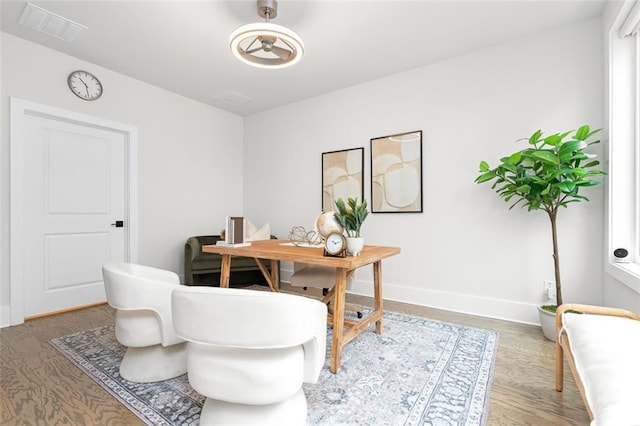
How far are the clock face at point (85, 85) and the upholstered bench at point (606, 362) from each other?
4.36m

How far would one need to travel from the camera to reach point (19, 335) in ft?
7.79

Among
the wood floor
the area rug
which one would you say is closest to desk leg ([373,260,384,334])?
the area rug

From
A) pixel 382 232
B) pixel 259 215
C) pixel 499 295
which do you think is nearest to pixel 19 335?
pixel 259 215

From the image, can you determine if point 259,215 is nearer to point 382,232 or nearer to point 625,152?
point 382,232

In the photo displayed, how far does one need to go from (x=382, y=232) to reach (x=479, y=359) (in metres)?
1.71

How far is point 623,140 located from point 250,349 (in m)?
2.77

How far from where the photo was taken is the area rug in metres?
1.40

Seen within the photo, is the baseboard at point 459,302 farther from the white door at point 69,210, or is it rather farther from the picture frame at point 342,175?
the white door at point 69,210

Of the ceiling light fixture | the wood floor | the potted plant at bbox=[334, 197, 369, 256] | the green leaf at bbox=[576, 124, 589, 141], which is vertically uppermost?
the ceiling light fixture

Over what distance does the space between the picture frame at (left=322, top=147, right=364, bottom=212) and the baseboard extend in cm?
110

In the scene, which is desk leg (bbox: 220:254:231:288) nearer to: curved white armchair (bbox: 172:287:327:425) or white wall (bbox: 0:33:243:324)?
curved white armchair (bbox: 172:287:327:425)

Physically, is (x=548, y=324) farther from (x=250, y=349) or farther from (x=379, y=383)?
(x=250, y=349)

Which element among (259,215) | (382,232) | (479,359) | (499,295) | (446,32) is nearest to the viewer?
(479,359)

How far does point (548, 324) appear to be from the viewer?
223cm
